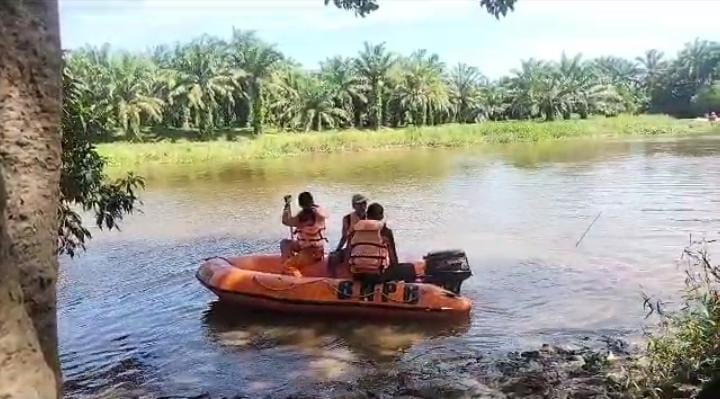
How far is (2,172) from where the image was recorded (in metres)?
2.22

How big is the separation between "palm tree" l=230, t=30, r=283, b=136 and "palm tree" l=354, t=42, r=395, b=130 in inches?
253

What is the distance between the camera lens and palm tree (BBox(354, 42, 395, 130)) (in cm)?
5091

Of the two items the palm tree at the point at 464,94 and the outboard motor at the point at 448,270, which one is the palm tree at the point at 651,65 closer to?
the palm tree at the point at 464,94

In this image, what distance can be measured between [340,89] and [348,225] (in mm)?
41127

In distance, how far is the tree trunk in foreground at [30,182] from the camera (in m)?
2.14

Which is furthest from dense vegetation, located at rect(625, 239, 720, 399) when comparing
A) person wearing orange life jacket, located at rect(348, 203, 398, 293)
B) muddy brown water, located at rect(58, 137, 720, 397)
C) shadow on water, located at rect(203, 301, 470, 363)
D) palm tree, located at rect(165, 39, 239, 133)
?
palm tree, located at rect(165, 39, 239, 133)

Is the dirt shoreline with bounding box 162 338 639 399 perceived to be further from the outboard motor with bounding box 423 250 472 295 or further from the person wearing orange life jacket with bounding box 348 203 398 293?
the outboard motor with bounding box 423 250 472 295

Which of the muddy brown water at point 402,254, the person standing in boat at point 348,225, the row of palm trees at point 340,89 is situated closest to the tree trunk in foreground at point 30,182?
the muddy brown water at point 402,254

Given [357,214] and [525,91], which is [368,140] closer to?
[525,91]

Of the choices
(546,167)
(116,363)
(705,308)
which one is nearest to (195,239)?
(116,363)

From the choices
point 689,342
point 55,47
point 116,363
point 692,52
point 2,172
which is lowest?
point 116,363

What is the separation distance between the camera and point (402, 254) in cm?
1038

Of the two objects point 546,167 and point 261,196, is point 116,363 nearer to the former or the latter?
point 261,196

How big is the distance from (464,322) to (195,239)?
7.37m
